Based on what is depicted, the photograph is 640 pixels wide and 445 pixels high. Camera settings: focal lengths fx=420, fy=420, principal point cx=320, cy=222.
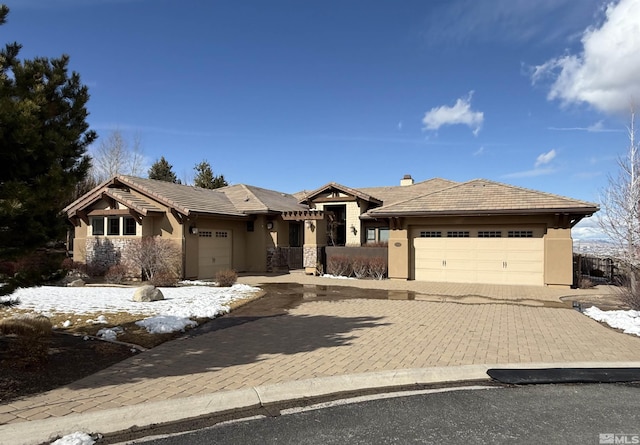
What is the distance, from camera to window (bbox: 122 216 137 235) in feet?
68.1

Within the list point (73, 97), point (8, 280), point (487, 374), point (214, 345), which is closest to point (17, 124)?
point (73, 97)

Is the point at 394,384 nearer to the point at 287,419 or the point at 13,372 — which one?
the point at 287,419

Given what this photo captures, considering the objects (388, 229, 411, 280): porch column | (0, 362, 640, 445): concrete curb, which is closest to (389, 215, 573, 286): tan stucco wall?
(388, 229, 411, 280): porch column

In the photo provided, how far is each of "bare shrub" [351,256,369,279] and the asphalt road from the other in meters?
16.1

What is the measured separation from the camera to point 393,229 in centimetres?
2053

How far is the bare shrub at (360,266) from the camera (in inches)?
846

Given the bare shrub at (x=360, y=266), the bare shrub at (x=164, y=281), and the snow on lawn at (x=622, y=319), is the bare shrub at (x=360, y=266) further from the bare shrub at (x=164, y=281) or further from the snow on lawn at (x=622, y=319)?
the snow on lawn at (x=622, y=319)

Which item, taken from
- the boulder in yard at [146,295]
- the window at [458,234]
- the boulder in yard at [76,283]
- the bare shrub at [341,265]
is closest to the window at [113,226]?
the boulder in yard at [76,283]

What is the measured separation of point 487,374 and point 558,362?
59.5 inches

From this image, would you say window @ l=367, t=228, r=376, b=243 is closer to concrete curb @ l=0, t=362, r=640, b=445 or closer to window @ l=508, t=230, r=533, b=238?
window @ l=508, t=230, r=533, b=238

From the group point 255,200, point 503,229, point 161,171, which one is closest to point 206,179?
point 161,171

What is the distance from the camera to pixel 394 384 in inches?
227

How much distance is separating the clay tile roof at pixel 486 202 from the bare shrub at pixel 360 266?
8.54 ft

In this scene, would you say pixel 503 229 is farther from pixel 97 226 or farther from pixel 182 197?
pixel 97 226
